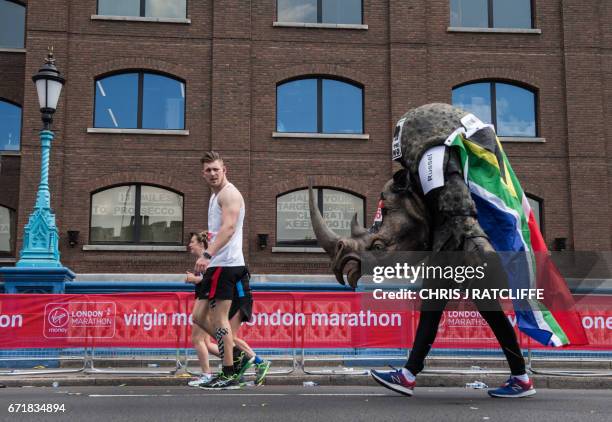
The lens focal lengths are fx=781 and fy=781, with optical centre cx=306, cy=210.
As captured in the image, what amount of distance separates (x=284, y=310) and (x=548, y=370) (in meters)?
3.93

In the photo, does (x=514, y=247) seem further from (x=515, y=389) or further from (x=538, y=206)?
(x=538, y=206)

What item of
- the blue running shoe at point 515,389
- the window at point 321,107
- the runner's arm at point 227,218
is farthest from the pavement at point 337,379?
the window at point 321,107

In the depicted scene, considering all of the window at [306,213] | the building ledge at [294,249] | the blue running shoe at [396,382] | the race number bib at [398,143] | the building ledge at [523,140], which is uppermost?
the building ledge at [523,140]

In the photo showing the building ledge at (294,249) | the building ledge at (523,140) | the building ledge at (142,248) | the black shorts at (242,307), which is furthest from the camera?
the building ledge at (523,140)

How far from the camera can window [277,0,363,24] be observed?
22.5 metres

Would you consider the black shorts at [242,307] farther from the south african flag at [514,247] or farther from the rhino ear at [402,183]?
the south african flag at [514,247]

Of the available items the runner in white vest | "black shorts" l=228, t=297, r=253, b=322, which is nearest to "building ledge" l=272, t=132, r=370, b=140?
"black shorts" l=228, t=297, r=253, b=322

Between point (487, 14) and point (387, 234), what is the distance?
19.2 m

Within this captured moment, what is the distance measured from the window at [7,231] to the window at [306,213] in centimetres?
733

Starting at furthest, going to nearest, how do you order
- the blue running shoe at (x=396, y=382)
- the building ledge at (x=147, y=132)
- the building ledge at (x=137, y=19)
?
the building ledge at (x=137, y=19)
the building ledge at (x=147, y=132)
the blue running shoe at (x=396, y=382)

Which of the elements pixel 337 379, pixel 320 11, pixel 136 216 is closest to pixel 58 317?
pixel 337 379

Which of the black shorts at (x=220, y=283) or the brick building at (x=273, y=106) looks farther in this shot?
the brick building at (x=273, y=106)

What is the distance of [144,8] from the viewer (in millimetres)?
22141

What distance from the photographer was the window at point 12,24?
2252 cm
